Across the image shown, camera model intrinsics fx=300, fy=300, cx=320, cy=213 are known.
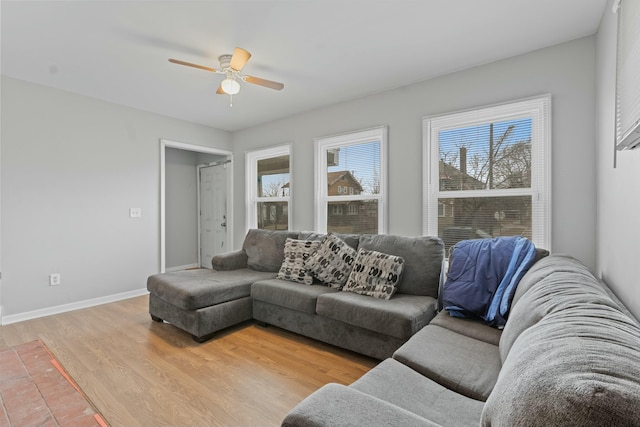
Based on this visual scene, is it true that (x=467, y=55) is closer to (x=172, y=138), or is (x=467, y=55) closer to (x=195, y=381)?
(x=195, y=381)

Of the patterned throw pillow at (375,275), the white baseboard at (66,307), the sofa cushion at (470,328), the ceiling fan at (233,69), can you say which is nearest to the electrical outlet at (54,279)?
the white baseboard at (66,307)

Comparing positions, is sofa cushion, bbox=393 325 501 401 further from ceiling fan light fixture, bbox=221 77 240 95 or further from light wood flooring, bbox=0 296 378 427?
ceiling fan light fixture, bbox=221 77 240 95

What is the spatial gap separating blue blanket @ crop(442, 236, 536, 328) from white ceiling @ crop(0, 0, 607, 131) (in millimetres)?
1715

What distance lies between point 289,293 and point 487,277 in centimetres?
169

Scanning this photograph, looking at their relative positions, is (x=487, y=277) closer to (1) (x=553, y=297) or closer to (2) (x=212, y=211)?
(1) (x=553, y=297)

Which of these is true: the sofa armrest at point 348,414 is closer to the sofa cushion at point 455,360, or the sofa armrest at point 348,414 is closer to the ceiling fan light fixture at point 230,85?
the sofa cushion at point 455,360

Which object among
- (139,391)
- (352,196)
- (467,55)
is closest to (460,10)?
(467,55)

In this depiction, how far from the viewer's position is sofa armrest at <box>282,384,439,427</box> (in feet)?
2.90

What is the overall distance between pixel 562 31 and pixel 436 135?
1257 millimetres

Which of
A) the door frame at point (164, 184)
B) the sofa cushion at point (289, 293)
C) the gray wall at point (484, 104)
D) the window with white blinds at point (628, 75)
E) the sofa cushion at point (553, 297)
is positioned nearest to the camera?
the sofa cushion at point (553, 297)

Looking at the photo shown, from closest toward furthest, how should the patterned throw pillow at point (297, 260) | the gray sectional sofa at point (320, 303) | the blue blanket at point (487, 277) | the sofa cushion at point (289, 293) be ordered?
1. the blue blanket at point (487, 277)
2. the gray sectional sofa at point (320, 303)
3. the sofa cushion at point (289, 293)
4. the patterned throw pillow at point (297, 260)

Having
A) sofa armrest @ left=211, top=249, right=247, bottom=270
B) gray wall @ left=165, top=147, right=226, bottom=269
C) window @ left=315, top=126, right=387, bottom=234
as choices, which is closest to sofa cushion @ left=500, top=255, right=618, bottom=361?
window @ left=315, top=126, right=387, bottom=234

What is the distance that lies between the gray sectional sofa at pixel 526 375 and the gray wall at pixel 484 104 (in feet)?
3.48

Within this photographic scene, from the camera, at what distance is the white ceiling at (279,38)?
215 centimetres
